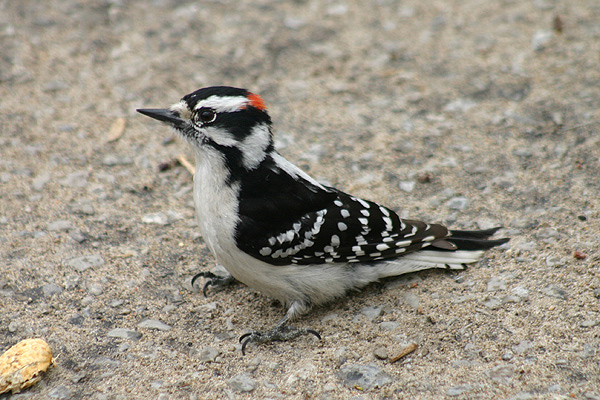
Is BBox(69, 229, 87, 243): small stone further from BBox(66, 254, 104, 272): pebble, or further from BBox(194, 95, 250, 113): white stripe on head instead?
BBox(194, 95, 250, 113): white stripe on head

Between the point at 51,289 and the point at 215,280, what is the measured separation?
1.01 m

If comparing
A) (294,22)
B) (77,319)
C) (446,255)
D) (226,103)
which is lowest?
(77,319)

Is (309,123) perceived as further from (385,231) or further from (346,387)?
(346,387)

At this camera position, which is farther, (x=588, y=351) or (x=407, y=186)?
(x=407, y=186)

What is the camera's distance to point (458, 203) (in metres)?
4.91

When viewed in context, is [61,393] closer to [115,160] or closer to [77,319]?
[77,319]

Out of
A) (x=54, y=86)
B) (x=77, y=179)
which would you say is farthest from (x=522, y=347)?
(x=54, y=86)

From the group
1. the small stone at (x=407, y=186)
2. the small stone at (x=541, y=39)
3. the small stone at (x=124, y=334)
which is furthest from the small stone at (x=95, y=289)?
the small stone at (x=541, y=39)

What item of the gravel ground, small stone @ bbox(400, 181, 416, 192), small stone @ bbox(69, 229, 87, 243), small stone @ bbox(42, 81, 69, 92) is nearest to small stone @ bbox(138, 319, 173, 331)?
the gravel ground

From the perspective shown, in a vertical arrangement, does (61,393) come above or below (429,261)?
below

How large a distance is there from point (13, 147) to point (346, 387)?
3.70 meters

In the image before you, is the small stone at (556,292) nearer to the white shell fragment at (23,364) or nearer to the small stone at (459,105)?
the small stone at (459,105)

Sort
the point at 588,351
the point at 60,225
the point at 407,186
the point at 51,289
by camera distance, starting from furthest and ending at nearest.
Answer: the point at 407,186, the point at 60,225, the point at 51,289, the point at 588,351

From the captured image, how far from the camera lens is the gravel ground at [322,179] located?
3.58 metres
